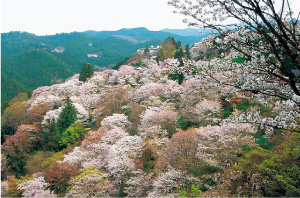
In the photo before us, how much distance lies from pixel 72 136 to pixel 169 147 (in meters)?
15.2

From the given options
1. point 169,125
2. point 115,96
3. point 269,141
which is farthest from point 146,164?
point 115,96

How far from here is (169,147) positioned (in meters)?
14.9

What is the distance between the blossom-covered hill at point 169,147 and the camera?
27.0 ft

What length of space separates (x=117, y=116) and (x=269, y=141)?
14.6 meters

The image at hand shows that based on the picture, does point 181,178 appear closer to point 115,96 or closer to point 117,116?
point 117,116

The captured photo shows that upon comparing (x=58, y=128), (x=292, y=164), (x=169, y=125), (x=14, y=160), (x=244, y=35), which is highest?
(x=244, y=35)

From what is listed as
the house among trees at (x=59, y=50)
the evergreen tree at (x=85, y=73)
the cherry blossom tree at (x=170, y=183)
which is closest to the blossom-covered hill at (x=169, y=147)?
the cherry blossom tree at (x=170, y=183)

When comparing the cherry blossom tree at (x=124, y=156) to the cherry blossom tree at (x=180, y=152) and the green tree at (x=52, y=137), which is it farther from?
the green tree at (x=52, y=137)

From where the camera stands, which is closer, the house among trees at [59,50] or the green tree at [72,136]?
the green tree at [72,136]

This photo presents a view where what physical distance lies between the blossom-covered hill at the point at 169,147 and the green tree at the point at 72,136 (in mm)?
98

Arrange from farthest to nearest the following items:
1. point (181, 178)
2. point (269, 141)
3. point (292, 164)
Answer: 1. point (269, 141)
2. point (181, 178)
3. point (292, 164)

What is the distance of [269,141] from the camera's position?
1574 centimetres

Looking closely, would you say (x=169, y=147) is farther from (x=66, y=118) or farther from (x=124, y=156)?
(x=66, y=118)

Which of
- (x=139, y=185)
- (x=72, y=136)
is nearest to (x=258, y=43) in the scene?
(x=139, y=185)
